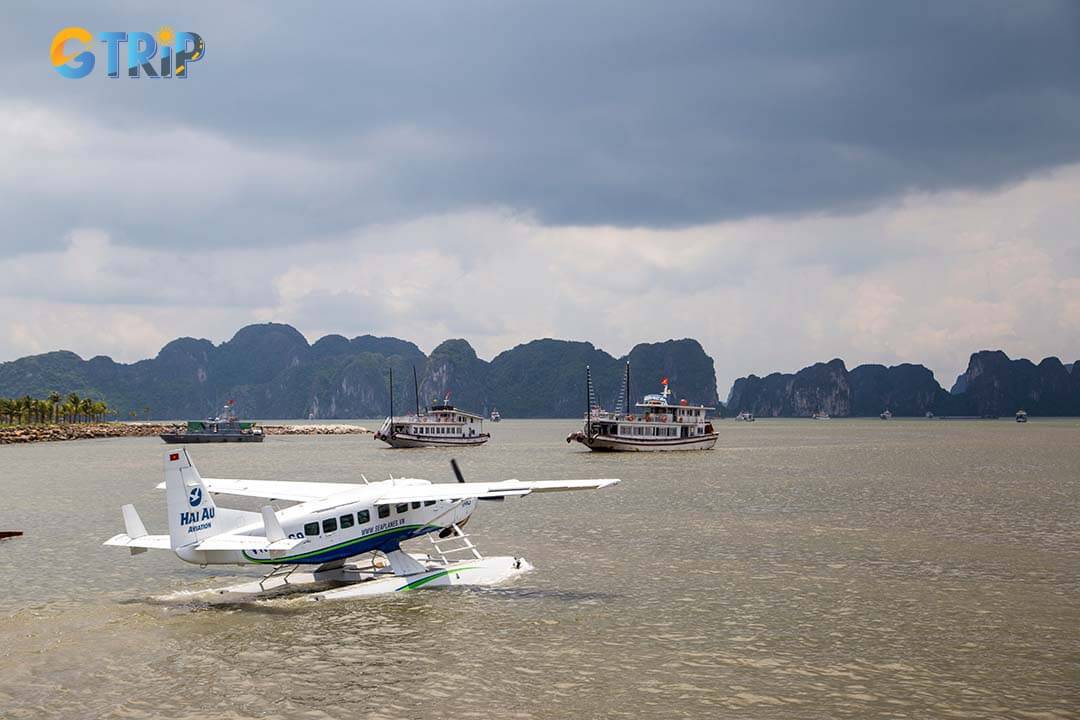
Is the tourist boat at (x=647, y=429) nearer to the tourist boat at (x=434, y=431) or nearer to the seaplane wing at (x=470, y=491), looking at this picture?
the tourist boat at (x=434, y=431)

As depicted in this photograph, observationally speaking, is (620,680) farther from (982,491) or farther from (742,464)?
(742,464)

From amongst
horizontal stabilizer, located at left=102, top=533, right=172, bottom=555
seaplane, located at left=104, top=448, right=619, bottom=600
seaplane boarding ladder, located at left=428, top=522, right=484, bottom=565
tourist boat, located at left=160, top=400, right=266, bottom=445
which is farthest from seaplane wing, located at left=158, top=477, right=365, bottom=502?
tourist boat, located at left=160, top=400, right=266, bottom=445

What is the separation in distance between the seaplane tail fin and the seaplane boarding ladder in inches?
279

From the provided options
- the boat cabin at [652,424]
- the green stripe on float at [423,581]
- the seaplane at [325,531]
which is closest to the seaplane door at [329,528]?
the seaplane at [325,531]

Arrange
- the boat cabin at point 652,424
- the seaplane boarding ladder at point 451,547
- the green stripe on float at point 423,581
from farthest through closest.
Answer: the boat cabin at point 652,424
the seaplane boarding ladder at point 451,547
the green stripe on float at point 423,581

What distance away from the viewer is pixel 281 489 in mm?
27500

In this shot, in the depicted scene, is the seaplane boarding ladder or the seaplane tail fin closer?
the seaplane tail fin

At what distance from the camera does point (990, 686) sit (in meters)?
16.9

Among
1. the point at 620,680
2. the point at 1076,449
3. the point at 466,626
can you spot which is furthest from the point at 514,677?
the point at 1076,449

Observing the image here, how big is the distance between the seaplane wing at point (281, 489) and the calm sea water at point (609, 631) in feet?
9.55

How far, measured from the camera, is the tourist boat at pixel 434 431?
13175 cm

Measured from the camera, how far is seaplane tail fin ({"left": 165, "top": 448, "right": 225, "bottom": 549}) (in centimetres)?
2311

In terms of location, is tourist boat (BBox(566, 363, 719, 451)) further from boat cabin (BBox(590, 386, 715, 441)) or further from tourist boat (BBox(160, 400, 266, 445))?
tourist boat (BBox(160, 400, 266, 445))

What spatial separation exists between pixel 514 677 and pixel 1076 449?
5331 inches
